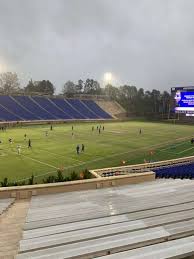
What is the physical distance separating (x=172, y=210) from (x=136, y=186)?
18.7 ft

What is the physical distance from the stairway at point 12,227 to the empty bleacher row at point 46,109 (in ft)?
222

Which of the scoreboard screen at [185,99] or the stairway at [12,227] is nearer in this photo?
the stairway at [12,227]

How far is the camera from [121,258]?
7531 mm

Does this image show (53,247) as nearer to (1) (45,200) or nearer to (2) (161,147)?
(1) (45,200)

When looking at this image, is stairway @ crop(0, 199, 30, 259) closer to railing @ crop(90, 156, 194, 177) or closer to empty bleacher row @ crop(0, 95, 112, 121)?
railing @ crop(90, 156, 194, 177)

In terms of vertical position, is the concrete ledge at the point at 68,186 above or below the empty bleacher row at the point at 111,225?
below

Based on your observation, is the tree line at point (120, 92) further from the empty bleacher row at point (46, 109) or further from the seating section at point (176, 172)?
the seating section at point (176, 172)

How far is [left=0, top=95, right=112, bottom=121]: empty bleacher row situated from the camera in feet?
280

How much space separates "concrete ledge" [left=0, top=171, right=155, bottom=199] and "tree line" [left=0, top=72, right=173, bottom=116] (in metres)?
92.5

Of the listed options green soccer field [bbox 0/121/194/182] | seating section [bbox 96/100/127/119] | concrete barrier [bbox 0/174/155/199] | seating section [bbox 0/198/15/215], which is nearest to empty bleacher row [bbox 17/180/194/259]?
concrete barrier [bbox 0/174/155/199]

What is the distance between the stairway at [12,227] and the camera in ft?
28.5

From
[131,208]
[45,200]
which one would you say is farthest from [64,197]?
[131,208]

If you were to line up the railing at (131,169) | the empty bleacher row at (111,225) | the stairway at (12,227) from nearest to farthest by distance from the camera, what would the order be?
the empty bleacher row at (111,225) < the stairway at (12,227) < the railing at (131,169)

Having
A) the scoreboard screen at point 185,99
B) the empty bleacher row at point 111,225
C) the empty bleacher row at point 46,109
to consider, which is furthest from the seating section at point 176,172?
the empty bleacher row at point 46,109
